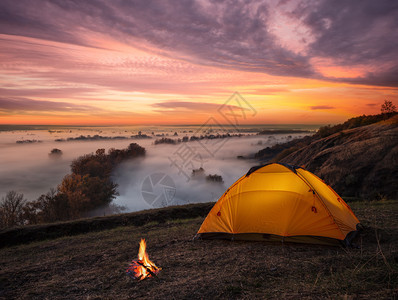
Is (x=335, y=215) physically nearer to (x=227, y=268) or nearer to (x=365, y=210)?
(x=227, y=268)

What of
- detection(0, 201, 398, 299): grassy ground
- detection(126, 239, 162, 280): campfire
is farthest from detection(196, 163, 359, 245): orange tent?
detection(126, 239, 162, 280): campfire

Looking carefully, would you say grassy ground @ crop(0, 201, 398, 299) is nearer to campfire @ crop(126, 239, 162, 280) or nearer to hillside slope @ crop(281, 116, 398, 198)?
campfire @ crop(126, 239, 162, 280)

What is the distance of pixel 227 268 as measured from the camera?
647 cm

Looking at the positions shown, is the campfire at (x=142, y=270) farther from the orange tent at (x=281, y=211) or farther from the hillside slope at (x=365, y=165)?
the hillside slope at (x=365, y=165)

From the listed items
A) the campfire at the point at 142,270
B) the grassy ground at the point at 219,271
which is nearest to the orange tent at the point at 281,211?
the grassy ground at the point at 219,271

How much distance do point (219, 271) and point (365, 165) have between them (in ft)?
59.4

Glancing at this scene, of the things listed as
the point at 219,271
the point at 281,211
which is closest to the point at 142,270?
the point at 219,271

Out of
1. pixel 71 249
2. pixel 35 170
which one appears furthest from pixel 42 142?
pixel 71 249

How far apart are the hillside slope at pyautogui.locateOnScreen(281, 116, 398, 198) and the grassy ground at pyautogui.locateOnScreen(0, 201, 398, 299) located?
847cm

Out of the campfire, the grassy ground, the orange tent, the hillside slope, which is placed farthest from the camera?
the hillside slope

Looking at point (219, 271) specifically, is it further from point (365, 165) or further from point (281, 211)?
point (365, 165)

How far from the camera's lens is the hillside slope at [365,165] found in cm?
1741

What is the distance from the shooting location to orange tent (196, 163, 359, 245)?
8156mm

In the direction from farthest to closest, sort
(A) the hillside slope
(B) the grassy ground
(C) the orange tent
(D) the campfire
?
(A) the hillside slope < (C) the orange tent < (D) the campfire < (B) the grassy ground
